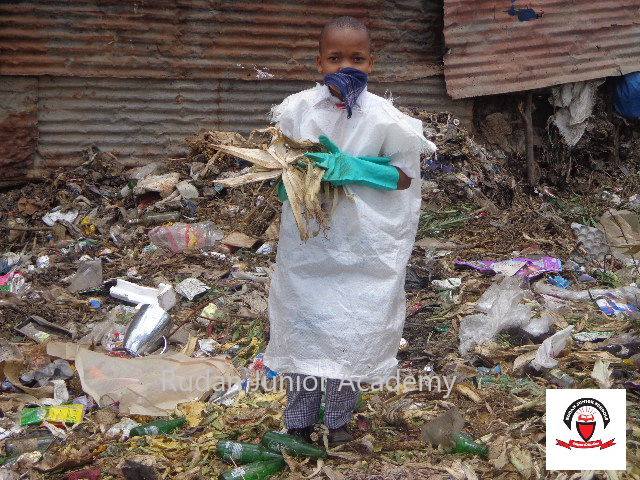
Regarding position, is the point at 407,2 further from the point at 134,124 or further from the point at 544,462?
the point at 544,462

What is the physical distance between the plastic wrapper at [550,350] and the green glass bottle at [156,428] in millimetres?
1833

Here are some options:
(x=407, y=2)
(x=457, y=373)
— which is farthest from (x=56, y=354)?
(x=407, y=2)

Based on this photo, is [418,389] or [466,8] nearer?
[418,389]

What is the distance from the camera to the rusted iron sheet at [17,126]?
630 centimetres

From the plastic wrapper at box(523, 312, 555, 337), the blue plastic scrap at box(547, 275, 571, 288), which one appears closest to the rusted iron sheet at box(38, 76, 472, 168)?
the blue plastic scrap at box(547, 275, 571, 288)

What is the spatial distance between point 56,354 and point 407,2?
479 centimetres

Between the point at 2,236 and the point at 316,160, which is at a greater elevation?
the point at 2,236

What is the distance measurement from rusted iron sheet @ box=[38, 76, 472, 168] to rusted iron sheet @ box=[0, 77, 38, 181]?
0.09 m

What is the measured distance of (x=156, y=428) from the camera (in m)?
3.29

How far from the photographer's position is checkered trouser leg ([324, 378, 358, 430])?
2896mm

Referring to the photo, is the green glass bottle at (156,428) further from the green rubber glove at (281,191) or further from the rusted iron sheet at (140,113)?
the rusted iron sheet at (140,113)

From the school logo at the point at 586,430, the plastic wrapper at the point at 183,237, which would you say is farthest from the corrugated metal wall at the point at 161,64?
the school logo at the point at 586,430

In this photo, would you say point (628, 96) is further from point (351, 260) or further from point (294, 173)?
point (294, 173)

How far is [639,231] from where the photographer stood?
21.0ft
